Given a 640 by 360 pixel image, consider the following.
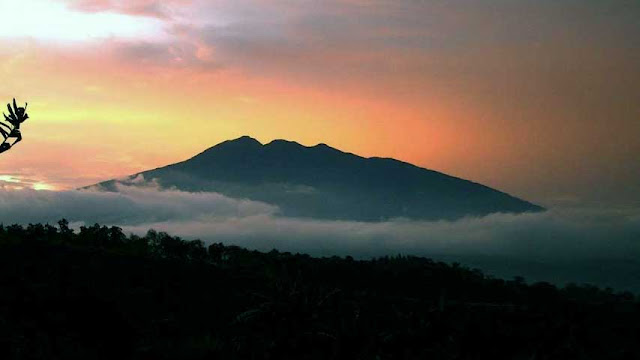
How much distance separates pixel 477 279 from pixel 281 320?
175ft

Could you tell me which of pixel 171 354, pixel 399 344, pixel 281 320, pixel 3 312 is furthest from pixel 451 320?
pixel 3 312

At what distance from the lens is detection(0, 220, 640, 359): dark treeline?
89.8ft

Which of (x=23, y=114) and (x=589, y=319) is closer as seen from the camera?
(x=23, y=114)

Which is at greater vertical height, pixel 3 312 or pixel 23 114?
pixel 23 114

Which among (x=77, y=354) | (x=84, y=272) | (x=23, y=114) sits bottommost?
(x=77, y=354)

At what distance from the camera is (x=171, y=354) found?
27.4 meters

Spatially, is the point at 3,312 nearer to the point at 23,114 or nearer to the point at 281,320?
the point at 23,114

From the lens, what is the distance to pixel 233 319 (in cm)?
3456

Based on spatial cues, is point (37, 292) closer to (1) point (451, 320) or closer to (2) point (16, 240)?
(2) point (16, 240)

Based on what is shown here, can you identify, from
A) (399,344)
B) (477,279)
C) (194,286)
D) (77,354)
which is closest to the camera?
(77,354)

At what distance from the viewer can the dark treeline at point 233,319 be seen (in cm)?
2738

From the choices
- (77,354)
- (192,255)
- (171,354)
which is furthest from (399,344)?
(192,255)

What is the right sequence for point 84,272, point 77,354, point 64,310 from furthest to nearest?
point 84,272 < point 64,310 < point 77,354

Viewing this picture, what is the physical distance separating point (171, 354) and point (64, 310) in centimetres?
673
